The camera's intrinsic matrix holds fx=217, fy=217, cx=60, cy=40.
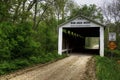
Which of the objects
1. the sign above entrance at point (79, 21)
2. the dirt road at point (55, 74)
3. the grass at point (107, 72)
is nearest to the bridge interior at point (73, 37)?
the sign above entrance at point (79, 21)

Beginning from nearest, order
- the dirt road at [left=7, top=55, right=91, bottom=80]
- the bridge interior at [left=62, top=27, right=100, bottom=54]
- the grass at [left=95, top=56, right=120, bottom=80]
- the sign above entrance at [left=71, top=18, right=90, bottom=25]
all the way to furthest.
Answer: the dirt road at [left=7, top=55, right=91, bottom=80] → the grass at [left=95, top=56, right=120, bottom=80] → the sign above entrance at [left=71, top=18, right=90, bottom=25] → the bridge interior at [left=62, top=27, right=100, bottom=54]

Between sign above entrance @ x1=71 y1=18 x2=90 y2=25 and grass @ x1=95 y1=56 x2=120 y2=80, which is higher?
sign above entrance @ x1=71 y1=18 x2=90 y2=25

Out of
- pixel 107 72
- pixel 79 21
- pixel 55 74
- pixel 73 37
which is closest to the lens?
pixel 55 74

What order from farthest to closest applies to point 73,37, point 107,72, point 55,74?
point 73,37 → point 107,72 → point 55,74

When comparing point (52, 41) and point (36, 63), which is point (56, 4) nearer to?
point (52, 41)

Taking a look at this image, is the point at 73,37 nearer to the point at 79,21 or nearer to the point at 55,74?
the point at 79,21

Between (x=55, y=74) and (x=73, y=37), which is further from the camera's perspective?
(x=73, y=37)

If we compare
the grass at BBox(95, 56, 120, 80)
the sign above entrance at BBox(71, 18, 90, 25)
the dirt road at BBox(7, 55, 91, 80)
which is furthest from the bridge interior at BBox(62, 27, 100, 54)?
the dirt road at BBox(7, 55, 91, 80)

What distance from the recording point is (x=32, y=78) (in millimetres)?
9625

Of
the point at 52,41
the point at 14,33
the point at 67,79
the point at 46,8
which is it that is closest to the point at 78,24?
the point at 52,41

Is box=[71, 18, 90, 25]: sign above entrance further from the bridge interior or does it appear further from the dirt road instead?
the dirt road

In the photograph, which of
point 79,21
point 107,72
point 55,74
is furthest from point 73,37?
point 55,74

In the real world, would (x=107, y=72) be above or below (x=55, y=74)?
below

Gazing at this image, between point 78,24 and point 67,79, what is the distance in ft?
45.6
